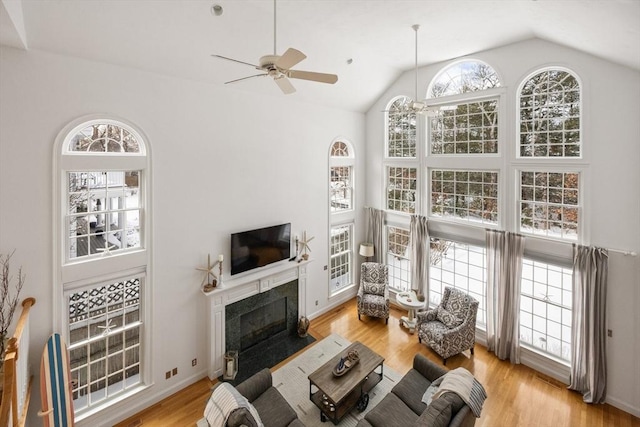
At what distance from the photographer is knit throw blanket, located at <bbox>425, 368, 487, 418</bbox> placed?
12.1 feet

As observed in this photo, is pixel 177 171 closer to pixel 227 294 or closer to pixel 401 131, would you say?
pixel 227 294

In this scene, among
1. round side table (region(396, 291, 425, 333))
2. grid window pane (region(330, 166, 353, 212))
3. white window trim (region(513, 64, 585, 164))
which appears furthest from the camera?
grid window pane (region(330, 166, 353, 212))

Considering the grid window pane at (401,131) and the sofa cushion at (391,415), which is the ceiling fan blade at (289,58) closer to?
the sofa cushion at (391,415)

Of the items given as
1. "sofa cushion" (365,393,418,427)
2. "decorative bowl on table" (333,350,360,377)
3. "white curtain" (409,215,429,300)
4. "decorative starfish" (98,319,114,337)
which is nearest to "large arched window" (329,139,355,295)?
"white curtain" (409,215,429,300)

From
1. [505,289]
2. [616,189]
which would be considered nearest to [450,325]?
[505,289]

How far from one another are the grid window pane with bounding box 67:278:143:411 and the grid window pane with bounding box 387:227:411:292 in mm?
6006

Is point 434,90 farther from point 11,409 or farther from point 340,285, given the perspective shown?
point 11,409

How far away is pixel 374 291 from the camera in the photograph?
7.94m

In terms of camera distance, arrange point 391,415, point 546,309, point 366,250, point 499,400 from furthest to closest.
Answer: point 366,250
point 546,309
point 499,400
point 391,415

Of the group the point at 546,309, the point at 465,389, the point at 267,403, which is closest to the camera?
the point at 465,389

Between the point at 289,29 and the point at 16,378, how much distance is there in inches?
216

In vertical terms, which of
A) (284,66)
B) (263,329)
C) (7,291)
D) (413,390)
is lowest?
(413,390)

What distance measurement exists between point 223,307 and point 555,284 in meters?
6.15

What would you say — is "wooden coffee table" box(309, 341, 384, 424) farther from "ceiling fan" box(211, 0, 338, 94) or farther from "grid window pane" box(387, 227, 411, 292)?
"ceiling fan" box(211, 0, 338, 94)
